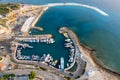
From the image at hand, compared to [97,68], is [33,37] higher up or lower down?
higher up

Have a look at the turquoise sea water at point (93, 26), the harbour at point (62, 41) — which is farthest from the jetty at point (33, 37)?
the turquoise sea water at point (93, 26)

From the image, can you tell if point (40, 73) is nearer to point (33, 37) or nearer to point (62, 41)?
point (62, 41)

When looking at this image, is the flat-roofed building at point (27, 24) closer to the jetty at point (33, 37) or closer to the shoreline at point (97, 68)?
the jetty at point (33, 37)

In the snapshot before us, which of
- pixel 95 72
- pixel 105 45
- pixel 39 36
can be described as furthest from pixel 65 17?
pixel 95 72

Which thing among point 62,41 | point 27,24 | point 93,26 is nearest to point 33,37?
point 62,41

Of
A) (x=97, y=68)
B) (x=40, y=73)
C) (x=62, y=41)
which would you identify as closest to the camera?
(x=40, y=73)

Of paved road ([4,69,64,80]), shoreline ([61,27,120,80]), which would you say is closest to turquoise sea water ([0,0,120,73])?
shoreline ([61,27,120,80])

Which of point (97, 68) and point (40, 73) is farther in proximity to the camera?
point (97, 68)

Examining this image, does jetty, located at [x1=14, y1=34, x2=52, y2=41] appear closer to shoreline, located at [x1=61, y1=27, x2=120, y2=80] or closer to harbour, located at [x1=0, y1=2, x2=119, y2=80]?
harbour, located at [x1=0, y1=2, x2=119, y2=80]
